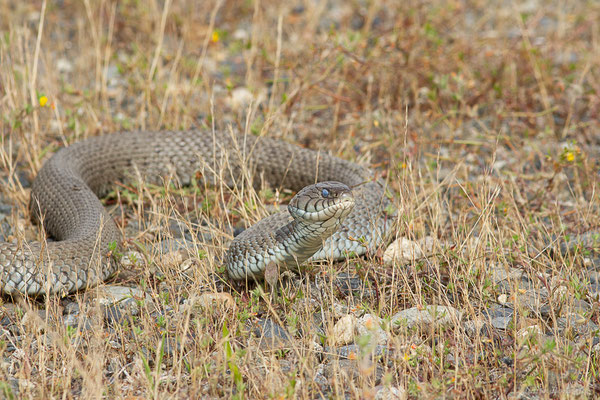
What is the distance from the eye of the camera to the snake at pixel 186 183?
4.81 metres

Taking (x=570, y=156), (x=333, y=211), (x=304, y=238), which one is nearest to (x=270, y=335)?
(x=304, y=238)

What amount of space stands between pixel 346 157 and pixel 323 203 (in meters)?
2.68

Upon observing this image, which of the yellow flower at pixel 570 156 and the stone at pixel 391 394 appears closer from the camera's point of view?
the stone at pixel 391 394

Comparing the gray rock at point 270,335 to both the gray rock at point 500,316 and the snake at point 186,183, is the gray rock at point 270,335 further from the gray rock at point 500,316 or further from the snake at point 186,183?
the gray rock at point 500,316

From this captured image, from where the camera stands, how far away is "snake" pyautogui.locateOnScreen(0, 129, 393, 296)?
189 inches

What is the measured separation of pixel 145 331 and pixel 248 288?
1018mm

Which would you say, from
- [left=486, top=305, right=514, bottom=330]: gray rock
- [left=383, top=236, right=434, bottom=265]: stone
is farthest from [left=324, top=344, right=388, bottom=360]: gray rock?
[left=383, top=236, right=434, bottom=265]: stone

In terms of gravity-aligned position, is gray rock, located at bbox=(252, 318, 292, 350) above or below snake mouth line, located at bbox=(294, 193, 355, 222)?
below

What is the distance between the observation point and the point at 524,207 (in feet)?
20.2

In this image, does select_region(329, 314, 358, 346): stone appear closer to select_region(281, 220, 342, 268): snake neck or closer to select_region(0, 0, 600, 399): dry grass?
select_region(0, 0, 600, 399): dry grass

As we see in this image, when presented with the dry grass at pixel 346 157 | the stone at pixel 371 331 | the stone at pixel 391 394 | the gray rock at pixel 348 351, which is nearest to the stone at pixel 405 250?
the dry grass at pixel 346 157

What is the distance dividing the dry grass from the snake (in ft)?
0.55

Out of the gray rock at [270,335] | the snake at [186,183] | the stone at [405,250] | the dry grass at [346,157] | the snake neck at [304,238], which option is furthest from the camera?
the stone at [405,250]

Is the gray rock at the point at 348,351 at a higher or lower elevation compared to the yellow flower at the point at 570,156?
lower
